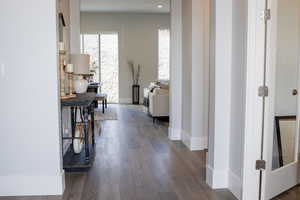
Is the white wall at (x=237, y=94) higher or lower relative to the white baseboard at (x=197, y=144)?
higher

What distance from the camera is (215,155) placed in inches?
120

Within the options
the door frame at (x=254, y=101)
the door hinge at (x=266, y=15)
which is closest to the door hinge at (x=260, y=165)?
the door frame at (x=254, y=101)

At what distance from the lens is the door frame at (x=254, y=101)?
2555 mm

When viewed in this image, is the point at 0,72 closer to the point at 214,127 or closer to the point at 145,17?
the point at 214,127

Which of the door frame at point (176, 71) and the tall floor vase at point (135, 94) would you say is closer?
the door frame at point (176, 71)

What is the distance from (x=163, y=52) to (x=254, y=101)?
8.31m

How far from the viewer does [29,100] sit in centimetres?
284

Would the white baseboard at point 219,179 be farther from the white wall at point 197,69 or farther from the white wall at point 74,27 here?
the white wall at point 74,27

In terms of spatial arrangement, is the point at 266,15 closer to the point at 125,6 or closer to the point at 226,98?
the point at 226,98

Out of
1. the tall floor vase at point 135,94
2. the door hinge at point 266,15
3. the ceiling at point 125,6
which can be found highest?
the ceiling at point 125,6

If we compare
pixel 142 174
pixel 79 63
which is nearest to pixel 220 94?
pixel 142 174

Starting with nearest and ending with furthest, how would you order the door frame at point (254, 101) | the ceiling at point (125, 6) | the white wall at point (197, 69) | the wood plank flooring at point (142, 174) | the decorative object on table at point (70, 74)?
the door frame at point (254, 101) → the wood plank flooring at point (142, 174) → the decorative object on table at point (70, 74) → the white wall at point (197, 69) → the ceiling at point (125, 6)

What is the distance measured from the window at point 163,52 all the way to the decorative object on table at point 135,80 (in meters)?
0.78

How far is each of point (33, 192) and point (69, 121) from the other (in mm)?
1895
